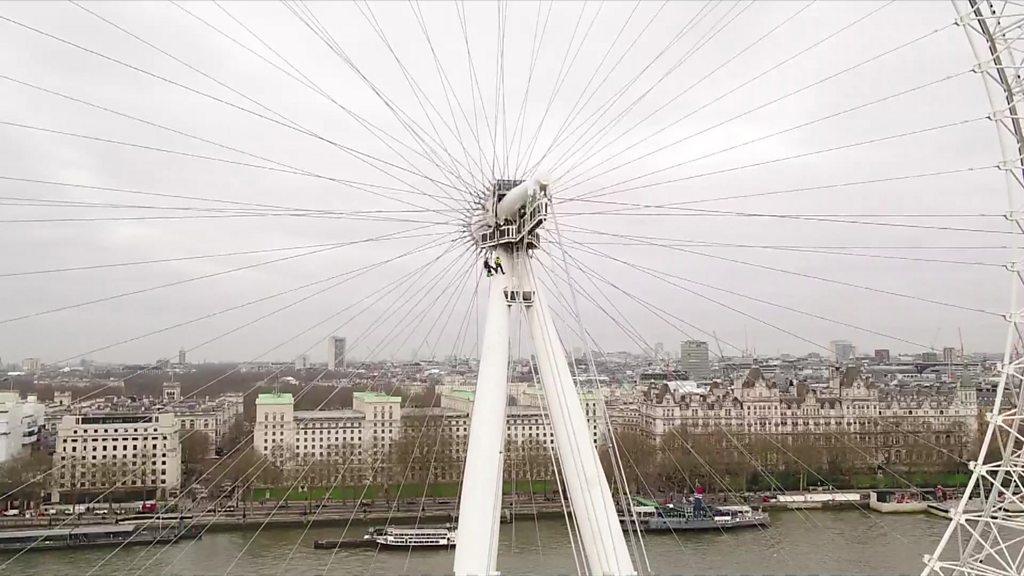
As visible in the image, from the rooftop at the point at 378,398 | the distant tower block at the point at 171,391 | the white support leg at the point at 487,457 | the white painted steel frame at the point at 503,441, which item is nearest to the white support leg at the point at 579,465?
the white painted steel frame at the point at 503,441

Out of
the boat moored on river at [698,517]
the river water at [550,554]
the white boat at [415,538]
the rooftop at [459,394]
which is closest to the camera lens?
the river water at [550,554]

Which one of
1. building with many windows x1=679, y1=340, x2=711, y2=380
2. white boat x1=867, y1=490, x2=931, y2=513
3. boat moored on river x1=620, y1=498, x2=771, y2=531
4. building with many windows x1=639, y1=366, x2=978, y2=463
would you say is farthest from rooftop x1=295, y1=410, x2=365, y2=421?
building with many windows x1=679, y1=340, x2=711, y2=380

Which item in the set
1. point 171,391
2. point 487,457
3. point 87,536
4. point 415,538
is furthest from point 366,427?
point 487,457

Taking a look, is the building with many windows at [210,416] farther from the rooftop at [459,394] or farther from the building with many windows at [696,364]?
the building with many windows at [696,364]

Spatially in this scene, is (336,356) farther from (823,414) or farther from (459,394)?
(823,414)

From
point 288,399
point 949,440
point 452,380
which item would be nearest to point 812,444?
point 949,440
